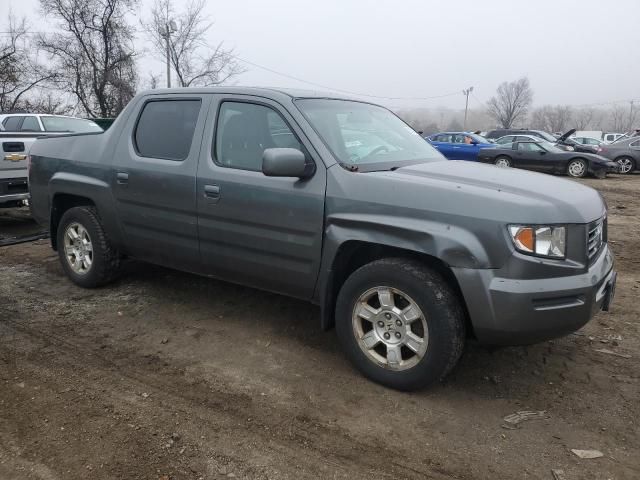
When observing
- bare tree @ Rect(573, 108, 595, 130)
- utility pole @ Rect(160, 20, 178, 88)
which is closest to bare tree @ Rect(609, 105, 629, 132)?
bare tree @ Rect(573, 108, 595, 130)

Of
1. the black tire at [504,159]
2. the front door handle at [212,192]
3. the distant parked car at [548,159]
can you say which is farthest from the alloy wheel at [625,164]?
the front door handle at [212,192]

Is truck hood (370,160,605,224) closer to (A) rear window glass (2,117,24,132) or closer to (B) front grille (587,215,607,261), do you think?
(B) front grille (587,215,607,261)

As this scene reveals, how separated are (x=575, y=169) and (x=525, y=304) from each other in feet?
52.1

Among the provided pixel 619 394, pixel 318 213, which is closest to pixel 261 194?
pixel 318 213

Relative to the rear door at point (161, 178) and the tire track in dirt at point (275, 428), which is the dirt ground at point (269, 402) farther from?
the rear door at point (161, 178)

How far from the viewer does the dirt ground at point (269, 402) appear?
256cm

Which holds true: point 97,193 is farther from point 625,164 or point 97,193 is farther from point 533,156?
point 625,164

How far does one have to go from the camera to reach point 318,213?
3357mm

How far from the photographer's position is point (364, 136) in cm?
383

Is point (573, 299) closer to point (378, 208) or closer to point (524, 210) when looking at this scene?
point (524, 210)

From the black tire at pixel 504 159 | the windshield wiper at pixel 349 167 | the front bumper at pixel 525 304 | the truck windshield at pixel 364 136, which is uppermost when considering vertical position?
the truck windshield at pixel 364 136

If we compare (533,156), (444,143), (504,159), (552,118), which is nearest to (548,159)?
(533,156)

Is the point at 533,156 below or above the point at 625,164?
above

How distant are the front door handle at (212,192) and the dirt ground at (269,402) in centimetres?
107
